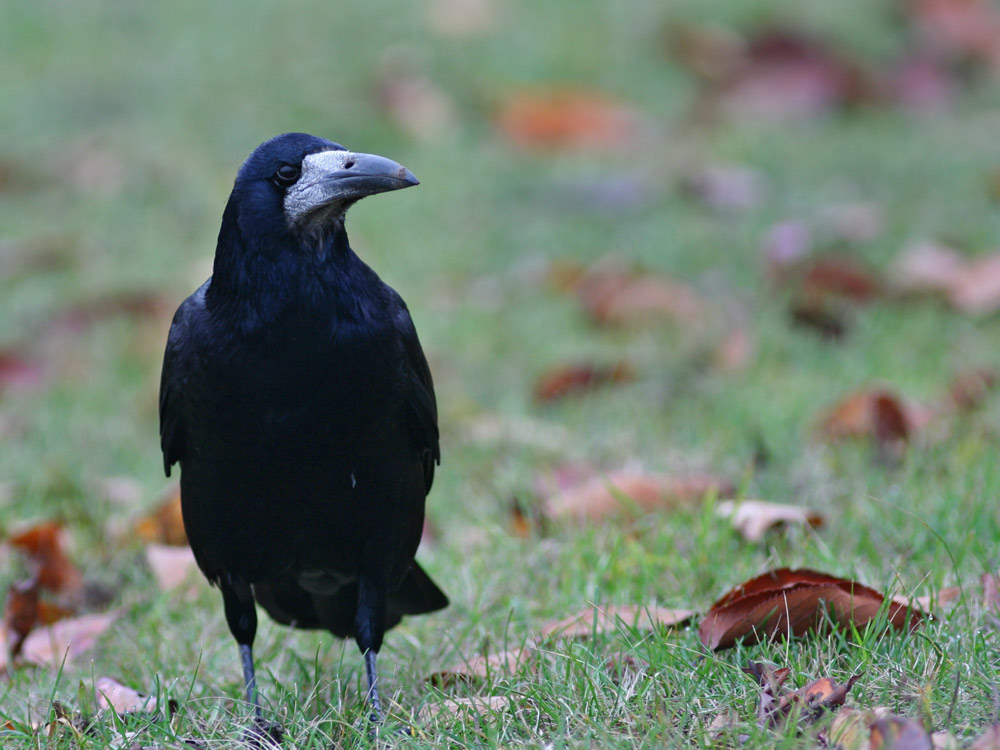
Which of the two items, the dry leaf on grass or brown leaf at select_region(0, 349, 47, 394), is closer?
the dry leaf on grass

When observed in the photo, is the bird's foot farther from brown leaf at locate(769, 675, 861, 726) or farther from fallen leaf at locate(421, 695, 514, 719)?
brown leaf at locate(769, 675, 861, 726)

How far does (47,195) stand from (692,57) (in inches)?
152

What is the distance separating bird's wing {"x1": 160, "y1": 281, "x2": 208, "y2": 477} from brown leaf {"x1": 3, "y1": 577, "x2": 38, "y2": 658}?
58cm

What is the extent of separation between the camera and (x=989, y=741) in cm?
193

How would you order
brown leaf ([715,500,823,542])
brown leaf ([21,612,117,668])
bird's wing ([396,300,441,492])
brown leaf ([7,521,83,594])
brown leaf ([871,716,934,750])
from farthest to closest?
brown leaf ([7,521,83,594]), brown leaf ([715,500,823,542]), brown leaf ([21,612,117,668]), bird's wing ([396,300,441,492]), brown leaf ([871,716,934,750])

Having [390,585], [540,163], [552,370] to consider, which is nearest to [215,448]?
[390,585]

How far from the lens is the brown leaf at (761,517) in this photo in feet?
10.3

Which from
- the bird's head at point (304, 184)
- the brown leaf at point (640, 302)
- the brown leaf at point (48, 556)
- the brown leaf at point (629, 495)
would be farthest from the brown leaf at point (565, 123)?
the bird's head at point (304, 184)

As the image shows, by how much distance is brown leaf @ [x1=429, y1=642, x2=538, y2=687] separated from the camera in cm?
253

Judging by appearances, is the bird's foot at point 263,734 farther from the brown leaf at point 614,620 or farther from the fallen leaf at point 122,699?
the brown leaf at point 614,620

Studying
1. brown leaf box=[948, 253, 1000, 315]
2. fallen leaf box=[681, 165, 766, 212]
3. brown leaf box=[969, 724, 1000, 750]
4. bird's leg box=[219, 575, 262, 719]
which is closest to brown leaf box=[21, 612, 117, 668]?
bird's leg box=[219, 575, 262, 719]

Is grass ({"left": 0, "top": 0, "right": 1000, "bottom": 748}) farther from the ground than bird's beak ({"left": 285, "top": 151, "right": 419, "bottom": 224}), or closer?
closer

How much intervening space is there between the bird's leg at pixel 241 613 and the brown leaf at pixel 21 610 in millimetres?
598

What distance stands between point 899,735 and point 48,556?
7.48 feet
